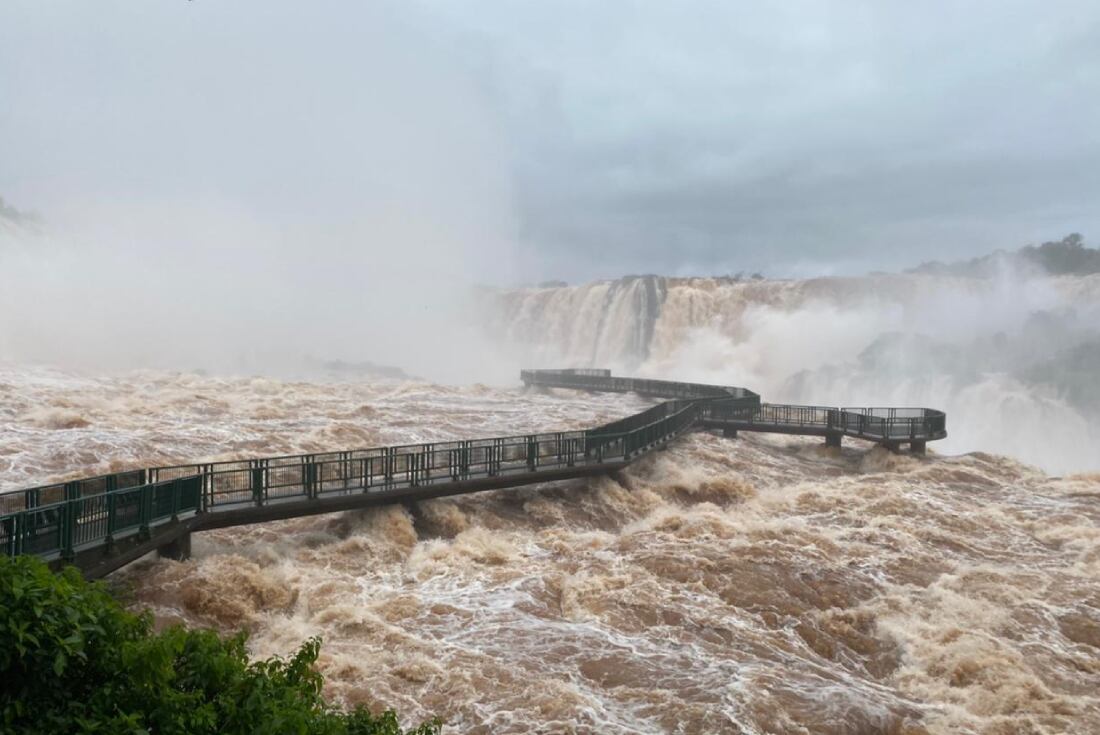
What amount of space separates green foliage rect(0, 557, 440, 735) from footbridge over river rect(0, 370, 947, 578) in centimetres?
715

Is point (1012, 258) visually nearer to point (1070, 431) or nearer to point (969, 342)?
point (969, 342)

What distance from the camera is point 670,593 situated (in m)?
13.9

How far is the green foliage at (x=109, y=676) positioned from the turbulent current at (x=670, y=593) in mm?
5147

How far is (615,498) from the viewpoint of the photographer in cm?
2075

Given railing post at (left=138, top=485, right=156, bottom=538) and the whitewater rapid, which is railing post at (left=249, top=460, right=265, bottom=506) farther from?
the whitewater rapid

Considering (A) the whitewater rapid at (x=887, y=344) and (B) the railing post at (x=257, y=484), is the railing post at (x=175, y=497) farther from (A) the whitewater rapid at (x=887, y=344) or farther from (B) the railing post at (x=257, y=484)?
(A) the whitewater rapid at (x=887, y=344)

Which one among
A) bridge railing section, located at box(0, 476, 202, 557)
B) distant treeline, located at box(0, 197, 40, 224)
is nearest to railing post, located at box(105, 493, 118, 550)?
bridge railing section, located at box(0, 476, 202, 557)

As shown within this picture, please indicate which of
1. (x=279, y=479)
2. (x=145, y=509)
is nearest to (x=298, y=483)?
(x=279, y=479)

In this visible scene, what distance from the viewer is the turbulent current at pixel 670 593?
A: 33.5ft

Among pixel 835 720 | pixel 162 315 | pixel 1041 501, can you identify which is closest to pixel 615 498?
pixel 835 720

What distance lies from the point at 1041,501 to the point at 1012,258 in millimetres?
46855

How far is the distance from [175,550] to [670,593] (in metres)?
8.73

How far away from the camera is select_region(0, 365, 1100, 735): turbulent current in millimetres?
10219

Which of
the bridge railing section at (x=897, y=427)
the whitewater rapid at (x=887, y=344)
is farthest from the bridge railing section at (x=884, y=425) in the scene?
the whitewater rapid at (x=887, y=344)
